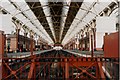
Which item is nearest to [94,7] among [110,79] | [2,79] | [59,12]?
[59,12]

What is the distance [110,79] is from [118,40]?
79.2 inches

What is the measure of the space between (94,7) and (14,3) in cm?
748

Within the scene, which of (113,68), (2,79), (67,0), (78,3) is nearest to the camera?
(2,79)

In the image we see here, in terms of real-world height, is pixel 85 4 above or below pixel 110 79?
above

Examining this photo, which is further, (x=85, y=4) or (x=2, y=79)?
(x=85, y=4)

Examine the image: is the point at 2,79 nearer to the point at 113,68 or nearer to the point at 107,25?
the point at 113,68

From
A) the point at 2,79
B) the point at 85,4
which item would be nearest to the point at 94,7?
the point at 85,4

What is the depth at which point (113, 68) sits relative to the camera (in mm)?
10461

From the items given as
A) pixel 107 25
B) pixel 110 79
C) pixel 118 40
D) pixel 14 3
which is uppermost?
pixel 14 3

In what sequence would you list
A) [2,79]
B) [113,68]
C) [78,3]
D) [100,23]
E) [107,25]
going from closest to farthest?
[2,79] < [113,68] < [78,3] < [107,25] < [100,23]

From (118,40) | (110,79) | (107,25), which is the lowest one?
(110,79)

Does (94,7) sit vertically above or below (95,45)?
above

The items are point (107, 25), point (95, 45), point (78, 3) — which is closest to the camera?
point (78, 3)

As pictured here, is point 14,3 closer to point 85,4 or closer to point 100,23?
point 85,4
